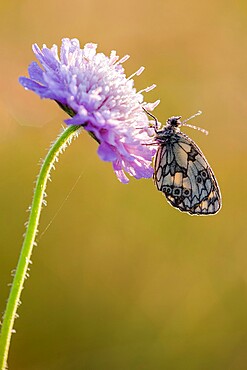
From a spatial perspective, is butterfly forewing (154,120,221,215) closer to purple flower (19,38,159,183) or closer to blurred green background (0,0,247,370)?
purple flower (19,38,159,183)

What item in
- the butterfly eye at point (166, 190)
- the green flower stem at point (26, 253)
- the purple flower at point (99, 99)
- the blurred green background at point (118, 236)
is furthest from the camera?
the blurred green background at point (118, 236)

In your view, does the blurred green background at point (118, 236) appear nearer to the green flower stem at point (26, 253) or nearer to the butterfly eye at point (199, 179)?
the butterfly eye at point (199, 179)

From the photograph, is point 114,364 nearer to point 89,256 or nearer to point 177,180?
point 89,256

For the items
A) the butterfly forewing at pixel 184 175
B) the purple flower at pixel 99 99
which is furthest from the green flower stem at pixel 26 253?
the butterfly forewing at pixel 184 175

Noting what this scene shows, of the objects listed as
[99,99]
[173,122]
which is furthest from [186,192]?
[99,99]

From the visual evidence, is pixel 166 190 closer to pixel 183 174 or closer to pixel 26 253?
pixel 183 174
